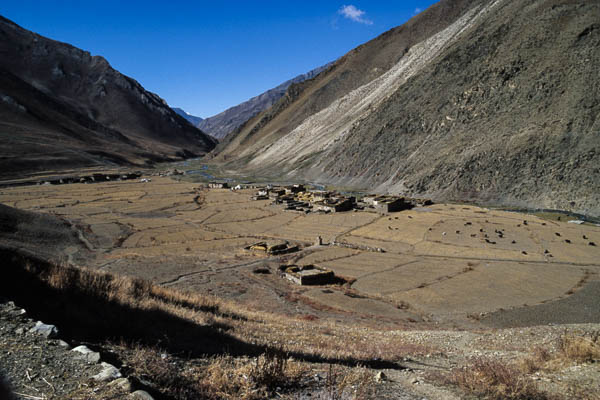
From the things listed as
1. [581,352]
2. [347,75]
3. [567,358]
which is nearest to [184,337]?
[567,358]

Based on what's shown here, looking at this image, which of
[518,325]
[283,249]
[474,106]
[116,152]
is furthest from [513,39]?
[116,152]

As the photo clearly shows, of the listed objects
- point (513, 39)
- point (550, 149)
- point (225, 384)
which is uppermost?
point (513, 39)

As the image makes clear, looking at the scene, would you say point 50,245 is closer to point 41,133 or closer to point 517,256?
point 517,256

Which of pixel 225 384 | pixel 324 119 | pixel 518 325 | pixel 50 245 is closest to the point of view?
pixel 225 384

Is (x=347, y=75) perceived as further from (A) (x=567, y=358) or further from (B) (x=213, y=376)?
(B) (x=213, y=376)

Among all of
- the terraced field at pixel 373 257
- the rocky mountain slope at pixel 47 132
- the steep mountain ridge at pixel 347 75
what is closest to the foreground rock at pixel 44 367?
the terraced field at pixel 373 257
